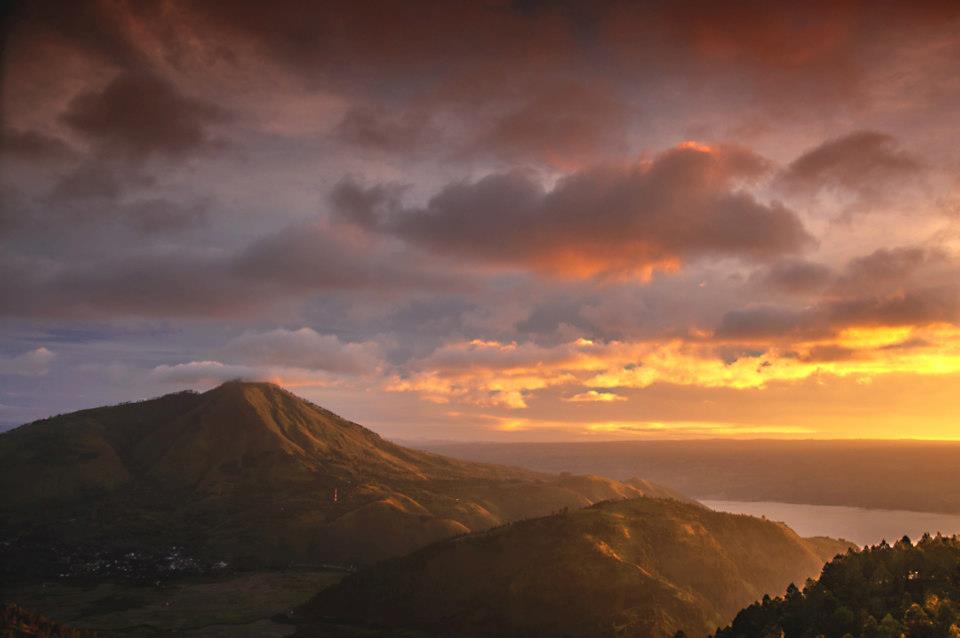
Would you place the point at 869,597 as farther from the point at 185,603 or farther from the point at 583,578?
the point at 185,603

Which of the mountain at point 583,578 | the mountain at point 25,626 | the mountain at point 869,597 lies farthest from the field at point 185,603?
the mountain at point 869,597

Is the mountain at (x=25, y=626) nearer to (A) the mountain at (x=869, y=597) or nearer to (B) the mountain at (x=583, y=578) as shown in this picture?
(B) the mountain at (x=583, y=578)

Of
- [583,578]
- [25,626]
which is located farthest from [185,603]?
[25,626]

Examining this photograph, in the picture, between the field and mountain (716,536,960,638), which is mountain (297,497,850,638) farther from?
mountain (716,536,960,638)

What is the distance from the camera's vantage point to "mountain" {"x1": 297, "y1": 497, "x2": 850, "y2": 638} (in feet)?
362

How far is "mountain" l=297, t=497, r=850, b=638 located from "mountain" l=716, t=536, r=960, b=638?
2843 cm

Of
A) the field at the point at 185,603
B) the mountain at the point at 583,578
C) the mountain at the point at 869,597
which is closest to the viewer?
the mountain at the point at 869,597

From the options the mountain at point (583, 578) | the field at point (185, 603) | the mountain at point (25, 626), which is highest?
the mountain at point (25, 626)

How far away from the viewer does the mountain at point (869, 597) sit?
218 ft

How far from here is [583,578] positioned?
4606 inches

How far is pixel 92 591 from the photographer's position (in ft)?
496

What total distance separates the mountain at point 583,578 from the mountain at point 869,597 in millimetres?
28426

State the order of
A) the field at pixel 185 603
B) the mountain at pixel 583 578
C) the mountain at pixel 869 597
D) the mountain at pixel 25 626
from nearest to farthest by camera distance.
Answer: the mountain at pixel 25 626
the mountain at pixel 869 597
the mountain at pixel 583 578
the field at pixel 185 603

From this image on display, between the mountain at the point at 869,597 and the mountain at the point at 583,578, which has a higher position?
the mountain at the point at 869,597
